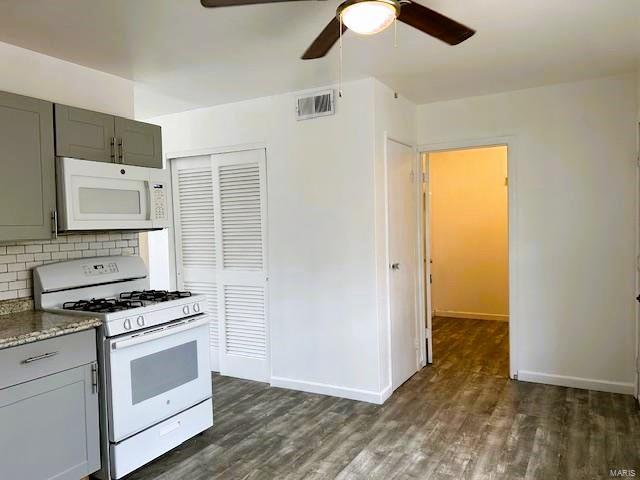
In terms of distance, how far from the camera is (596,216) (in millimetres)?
3795

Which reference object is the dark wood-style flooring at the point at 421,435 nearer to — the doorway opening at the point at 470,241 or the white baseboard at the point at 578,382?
the white baseboard at the point at 578,382

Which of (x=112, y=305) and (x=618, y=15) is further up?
(x=618, y=15)

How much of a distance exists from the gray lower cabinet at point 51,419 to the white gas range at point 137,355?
86 mm

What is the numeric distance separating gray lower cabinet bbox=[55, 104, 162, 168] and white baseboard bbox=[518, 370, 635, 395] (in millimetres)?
3446

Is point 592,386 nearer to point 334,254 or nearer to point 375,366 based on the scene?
point 375,366

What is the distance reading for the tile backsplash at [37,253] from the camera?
2764 mm

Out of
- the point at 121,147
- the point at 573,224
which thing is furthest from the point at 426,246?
the point at 121,147

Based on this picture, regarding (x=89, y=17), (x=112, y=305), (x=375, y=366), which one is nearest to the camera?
(x=89, y=17)

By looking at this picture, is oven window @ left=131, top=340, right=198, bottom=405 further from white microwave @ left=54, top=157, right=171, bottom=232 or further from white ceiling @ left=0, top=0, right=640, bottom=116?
white ceiling @ left=0, top=0, right=640, bottom=116

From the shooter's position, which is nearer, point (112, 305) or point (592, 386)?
point (112, 305)

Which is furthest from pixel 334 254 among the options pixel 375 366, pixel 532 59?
pixel 532 59

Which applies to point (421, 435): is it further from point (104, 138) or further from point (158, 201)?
point (104, 138)

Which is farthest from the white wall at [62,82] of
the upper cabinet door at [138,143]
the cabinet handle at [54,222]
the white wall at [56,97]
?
the cabinet handle at [54,222]

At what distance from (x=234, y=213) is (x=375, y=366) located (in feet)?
5.94
